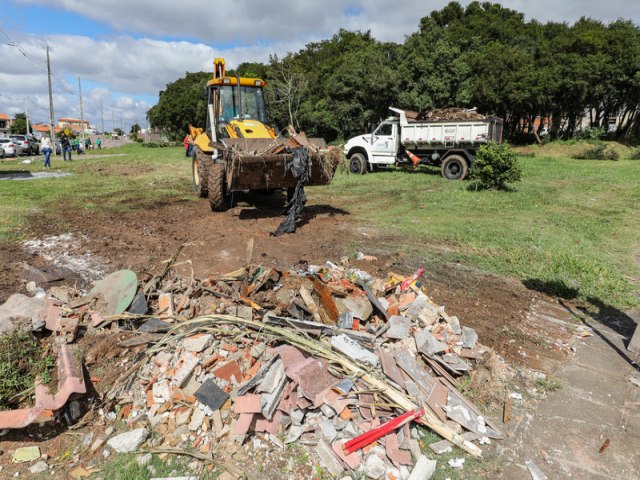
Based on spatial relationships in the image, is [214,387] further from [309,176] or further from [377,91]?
[377,91]

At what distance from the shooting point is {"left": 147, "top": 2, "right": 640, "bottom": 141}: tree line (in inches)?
1048

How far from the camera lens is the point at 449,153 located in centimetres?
1594

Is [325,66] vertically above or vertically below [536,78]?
above

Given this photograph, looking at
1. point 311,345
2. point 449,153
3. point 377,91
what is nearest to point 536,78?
point 377,91

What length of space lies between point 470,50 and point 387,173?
17.8 metres

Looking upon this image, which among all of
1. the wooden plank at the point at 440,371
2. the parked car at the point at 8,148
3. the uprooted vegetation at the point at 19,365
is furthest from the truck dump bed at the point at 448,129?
the parked car at the point at 8,148

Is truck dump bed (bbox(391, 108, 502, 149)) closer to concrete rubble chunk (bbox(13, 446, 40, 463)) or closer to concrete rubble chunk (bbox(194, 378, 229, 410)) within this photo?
concrete rubble chunk (bbox(194, 378, 229, 410))

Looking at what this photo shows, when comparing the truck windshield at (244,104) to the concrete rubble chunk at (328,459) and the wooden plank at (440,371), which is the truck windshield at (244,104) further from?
the concrete rubble chunk at (328,459)

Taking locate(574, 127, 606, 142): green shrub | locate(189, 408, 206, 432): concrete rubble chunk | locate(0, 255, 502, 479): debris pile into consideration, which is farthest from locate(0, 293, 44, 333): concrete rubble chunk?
locate(574, 127, 606, 142): green shrub

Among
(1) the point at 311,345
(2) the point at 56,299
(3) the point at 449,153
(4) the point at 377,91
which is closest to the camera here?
(1) the point at 311,345

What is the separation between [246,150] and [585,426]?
6.82 meters

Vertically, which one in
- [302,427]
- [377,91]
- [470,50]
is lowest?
[302,427]

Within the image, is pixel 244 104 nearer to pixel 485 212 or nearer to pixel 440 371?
pixel 485 212

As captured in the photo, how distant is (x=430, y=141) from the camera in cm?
1600
